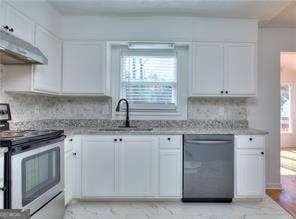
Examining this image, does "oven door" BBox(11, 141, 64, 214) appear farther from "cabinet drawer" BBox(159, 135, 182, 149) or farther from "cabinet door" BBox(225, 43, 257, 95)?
"cabinet door" BBox(225, 43, 257, 95)

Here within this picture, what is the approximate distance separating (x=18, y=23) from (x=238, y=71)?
8.68ft

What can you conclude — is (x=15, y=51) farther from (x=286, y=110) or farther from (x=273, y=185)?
(x=286, y=110)

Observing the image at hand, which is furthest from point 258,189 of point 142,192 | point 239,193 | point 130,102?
point 130,102

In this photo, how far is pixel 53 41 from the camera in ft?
11.7

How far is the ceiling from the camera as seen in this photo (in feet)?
11.2

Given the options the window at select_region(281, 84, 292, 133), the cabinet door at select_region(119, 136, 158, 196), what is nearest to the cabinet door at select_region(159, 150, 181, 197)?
the cabinet door at select_region(119, 136, 158, 196)

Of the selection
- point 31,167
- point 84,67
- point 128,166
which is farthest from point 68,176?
point 84,67

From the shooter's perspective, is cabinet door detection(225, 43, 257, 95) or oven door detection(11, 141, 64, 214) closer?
oven door detection(11, 141, 64, 214)

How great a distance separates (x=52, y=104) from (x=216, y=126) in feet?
7.43

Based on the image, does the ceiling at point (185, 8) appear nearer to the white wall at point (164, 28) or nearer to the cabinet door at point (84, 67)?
the white wall at point (164, 28)

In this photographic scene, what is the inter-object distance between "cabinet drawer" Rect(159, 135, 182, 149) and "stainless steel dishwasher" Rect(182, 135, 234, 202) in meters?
0.07

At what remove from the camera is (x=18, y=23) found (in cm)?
267

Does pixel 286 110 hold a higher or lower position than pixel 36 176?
higher

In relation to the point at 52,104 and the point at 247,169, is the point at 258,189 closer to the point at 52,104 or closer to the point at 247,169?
the point at 247,169
